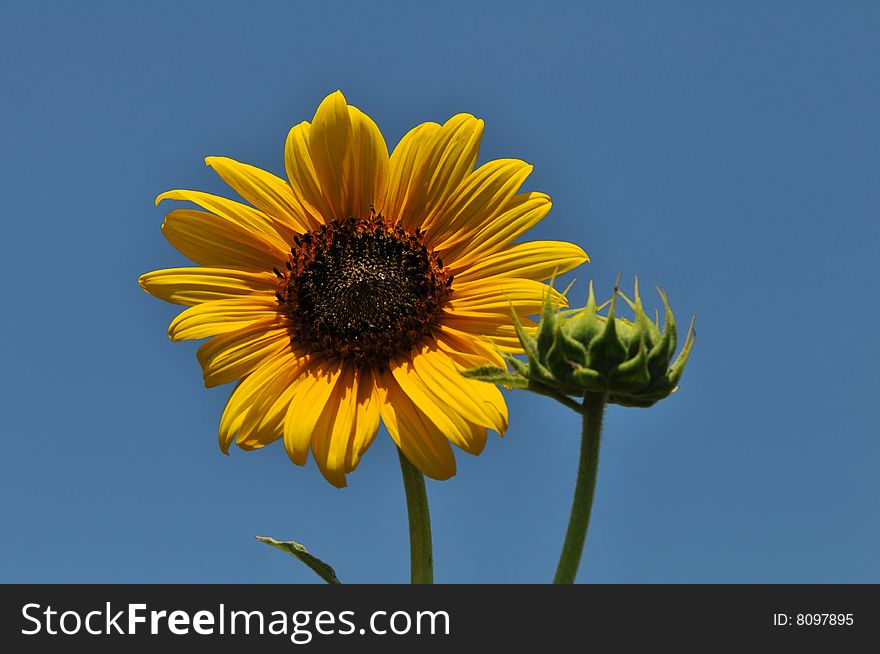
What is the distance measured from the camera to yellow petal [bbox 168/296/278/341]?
4859 mm

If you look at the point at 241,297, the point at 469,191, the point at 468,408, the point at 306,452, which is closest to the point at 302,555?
the point at 306,452

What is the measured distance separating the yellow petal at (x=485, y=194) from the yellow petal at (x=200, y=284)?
947 millimetres

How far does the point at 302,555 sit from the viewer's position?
4.40 m

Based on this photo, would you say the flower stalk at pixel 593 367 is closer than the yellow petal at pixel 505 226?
Yes

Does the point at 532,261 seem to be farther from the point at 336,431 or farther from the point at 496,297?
the point at 336,431

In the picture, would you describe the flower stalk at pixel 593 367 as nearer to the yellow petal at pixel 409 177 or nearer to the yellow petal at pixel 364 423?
the yellow petal at pixel 364 423

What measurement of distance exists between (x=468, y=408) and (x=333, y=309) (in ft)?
3.20

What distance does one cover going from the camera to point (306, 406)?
4.61 m

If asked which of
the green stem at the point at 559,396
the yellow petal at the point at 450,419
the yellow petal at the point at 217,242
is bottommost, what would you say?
the green stem at the point at 559,396

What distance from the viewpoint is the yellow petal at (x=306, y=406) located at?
4.43m

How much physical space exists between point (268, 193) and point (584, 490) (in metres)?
2.36

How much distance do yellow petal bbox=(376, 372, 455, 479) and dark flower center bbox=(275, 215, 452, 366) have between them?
0.34m

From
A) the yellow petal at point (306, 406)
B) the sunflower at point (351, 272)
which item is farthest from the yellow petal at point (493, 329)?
the yellow petal at point (306, 406)

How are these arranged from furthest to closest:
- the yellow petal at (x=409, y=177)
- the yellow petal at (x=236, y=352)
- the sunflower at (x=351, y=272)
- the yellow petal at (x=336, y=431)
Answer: the yellow petal at (x=409, y=177), the yellow petal at (x=236, y=352), the sunflower at (x=351, y=272), the yellow petal at (x=336, y=431)
